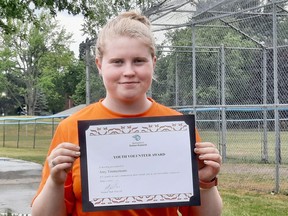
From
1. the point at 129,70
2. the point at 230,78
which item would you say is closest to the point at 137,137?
the point at 129,70

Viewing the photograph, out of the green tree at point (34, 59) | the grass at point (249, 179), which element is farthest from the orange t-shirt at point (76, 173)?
the green tree at point (34, 59)

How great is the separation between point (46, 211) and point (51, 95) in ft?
182

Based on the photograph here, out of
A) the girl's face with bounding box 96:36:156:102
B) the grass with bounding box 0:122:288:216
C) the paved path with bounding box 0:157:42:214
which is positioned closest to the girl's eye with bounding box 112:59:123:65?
the girl's face with bounding box 96:36:156:102

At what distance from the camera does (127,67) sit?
2.00 meters

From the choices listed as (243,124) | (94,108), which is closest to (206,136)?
(243,124)

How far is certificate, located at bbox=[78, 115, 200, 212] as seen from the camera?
6.56ft

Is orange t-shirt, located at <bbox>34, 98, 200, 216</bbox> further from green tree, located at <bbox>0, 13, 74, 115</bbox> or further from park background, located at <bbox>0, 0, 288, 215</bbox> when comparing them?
green tree, located at <bbox>0, 13, 74, 115</bbox>

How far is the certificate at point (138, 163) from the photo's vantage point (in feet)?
6.56

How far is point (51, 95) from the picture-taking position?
56.7m

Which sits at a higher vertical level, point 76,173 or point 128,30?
point 128,30

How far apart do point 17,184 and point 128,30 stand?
10330 mm

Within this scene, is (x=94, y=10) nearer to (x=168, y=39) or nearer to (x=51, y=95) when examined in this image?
(x=168, y=39)

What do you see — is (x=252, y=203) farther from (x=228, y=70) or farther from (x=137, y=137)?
(x=137, y=137)

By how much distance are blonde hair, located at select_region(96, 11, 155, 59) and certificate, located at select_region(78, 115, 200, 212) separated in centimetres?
28
